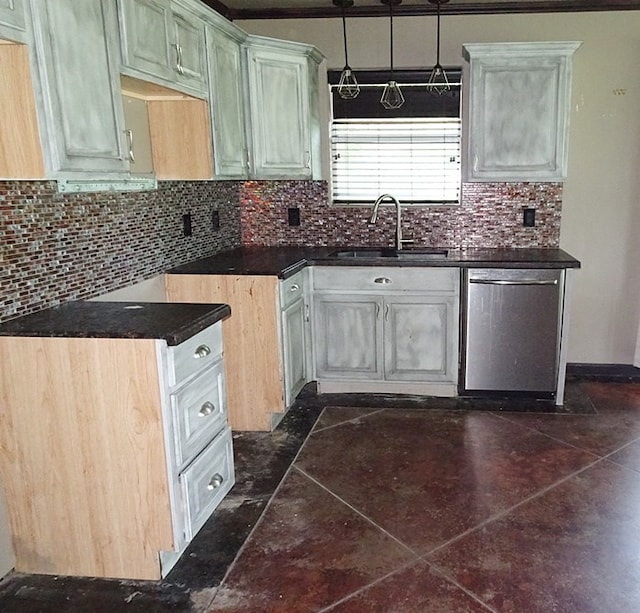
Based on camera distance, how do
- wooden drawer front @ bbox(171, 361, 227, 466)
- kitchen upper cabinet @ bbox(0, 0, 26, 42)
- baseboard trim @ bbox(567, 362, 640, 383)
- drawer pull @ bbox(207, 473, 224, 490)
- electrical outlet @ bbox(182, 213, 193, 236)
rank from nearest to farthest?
kitchen upper cabinet @ bbox(0, 0, 26, 42) < wooden drawer front @ bbox(171, 361, 227, 466) < drawer pull @ bbox(207, 473, 224, 490) < electrical outlet @ bbox(182, 213, 193, 236) < baseboard trim @ bbox(567, 362, 640, 383)

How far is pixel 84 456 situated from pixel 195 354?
1.65 feet

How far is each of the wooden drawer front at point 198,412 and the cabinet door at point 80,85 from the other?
0.82m

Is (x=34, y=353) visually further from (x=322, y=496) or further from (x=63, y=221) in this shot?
(x=322, y=496)

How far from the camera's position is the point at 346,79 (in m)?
3.95

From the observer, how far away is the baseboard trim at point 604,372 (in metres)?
4.12

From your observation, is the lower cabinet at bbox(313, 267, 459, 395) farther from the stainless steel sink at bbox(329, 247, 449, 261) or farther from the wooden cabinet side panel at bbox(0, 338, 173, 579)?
the wooden cabinet side panel at bbox(0, 338, 173, 579)

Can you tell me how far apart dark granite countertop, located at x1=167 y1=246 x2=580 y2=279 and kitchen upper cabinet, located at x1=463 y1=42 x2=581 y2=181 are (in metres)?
0.48

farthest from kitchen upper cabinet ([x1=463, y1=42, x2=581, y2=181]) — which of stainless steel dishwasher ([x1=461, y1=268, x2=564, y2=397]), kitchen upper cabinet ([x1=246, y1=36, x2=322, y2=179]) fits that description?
kitchen upper cabinet ([x1=246, y1=36, x2=322, y2=179])

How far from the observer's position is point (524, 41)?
12.6 ft

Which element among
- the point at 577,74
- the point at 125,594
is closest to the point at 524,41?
the point at 577,74

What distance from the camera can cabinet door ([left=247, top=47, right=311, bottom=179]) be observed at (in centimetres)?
359

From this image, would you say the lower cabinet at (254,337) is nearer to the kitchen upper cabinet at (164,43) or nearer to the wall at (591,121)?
the kitchen upper cabinet at (164,43)

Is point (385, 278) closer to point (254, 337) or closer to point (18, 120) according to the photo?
point (254, 337)

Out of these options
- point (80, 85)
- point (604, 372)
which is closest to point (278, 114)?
point (80, 85)
